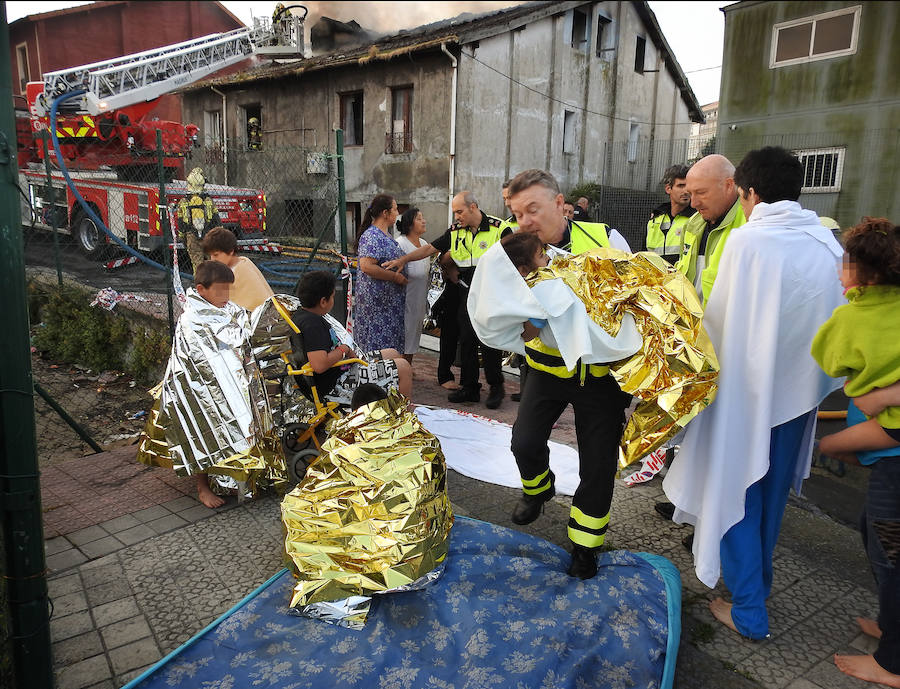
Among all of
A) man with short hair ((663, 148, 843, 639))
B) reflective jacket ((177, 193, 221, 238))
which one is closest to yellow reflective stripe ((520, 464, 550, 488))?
man with short hair ((663, 148, 843, 639))

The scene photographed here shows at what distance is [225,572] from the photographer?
115 inches

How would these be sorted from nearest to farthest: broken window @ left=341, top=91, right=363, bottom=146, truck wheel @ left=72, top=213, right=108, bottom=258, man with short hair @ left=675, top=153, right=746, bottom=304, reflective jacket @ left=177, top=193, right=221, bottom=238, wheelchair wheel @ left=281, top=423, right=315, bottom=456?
man with short hair @ left=675, top=153, right=746, bottom=304 < wheelchair wheel @ left=281, top=423, right=315, bottom=456 < reflective jacket @ left=177, top=193, right=221, bottom=238 < truck wheel @ left=72, top=213, right=108, bottom=258 < broken window @ left=341, top=91, right=363, bottom=146

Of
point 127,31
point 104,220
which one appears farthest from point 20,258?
point 127,31

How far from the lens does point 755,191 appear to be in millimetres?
2482

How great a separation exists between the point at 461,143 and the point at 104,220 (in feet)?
28.4

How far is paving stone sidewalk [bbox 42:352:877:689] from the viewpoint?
7.81ft

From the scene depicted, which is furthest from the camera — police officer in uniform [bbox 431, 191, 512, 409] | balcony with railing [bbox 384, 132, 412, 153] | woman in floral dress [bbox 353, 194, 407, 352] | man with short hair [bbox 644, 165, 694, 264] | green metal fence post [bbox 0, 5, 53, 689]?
balcony with railing [bbox 384, 132, 412, 153]

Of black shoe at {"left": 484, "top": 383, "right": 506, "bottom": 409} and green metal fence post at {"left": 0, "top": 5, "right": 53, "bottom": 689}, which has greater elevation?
green metal fence post at {"left": 0, "top": 5, "right": 53, "bottom": 689}

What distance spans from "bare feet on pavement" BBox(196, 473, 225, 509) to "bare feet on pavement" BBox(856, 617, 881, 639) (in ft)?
10.4

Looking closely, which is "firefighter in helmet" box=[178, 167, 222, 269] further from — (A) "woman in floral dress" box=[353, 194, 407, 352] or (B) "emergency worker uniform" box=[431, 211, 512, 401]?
(B) "emergency worker uniform" box=[431, 211, 512, 401]

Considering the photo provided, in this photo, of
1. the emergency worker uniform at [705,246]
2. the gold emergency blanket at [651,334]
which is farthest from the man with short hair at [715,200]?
the gold emergency blanket at [651,334]

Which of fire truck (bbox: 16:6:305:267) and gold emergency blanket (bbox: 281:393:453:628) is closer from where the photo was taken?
gold emergency blanket (bbox: 281:393:453:628)

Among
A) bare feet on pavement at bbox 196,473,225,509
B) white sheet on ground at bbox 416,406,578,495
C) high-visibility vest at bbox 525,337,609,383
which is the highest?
high-visibility vest at bbox 525,337,609,383

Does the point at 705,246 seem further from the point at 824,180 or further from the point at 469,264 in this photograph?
the point at 824,180
